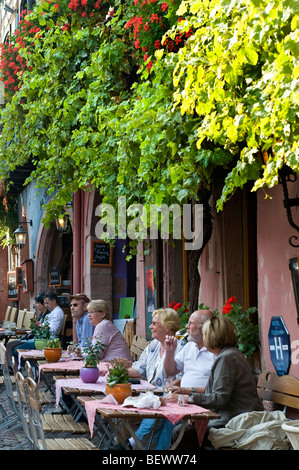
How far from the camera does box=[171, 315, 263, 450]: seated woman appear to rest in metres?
5.12

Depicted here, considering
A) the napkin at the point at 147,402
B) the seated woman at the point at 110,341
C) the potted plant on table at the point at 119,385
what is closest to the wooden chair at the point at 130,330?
the seated woman at the point at 110,341

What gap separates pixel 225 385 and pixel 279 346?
139cm

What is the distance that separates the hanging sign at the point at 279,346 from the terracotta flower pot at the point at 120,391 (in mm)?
1770

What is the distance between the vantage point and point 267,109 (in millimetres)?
4273

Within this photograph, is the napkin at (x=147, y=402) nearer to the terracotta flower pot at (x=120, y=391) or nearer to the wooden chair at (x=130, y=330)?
the terracotta flower pot at (x=120, y=391)

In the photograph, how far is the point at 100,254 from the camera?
546 inches

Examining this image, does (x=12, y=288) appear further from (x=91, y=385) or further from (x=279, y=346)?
(x=279, y=346)

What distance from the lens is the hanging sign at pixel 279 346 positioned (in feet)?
20.6

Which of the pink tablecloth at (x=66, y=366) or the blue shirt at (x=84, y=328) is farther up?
the blue shirt at (x=84, y=328)

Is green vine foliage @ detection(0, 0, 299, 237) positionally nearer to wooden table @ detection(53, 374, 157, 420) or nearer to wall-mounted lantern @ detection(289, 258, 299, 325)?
wall-mounted lantern @ detection(289, 258, 299, 325)

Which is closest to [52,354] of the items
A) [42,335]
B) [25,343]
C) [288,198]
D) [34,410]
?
[42,335]

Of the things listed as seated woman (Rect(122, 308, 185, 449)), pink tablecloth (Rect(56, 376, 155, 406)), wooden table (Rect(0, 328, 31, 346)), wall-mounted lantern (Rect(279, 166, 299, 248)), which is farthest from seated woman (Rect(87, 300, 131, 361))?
wooden table (Rect(0, 328, 31, 346))

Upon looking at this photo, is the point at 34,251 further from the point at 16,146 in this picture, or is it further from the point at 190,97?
the point at 190,97
